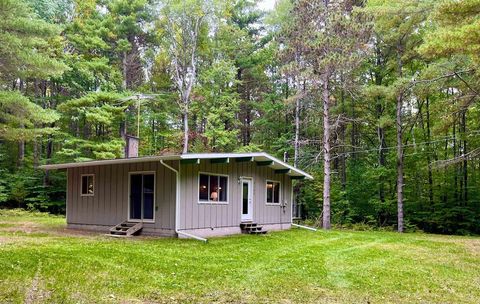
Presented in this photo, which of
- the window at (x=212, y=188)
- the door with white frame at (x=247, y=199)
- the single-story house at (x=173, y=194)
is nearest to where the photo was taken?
the single-story house at (x=173, y=194)

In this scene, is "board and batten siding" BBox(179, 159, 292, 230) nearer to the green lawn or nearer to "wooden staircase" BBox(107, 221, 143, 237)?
the green lawn

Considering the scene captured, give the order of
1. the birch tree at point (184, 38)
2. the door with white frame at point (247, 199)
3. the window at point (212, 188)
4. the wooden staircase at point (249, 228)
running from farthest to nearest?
the birch tree at point (184, 38) → the door with white frame at point (247, 199) → the wooden staircase at point (249, 228) → the window at point (212, 188)

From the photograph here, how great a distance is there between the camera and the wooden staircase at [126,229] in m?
11.0

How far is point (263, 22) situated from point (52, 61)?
13485mm

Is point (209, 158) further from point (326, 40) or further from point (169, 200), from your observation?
point (326, 40)

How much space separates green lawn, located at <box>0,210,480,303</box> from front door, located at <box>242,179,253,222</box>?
287 cm

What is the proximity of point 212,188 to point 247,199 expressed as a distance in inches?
74.4

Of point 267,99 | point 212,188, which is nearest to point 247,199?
point 212,188

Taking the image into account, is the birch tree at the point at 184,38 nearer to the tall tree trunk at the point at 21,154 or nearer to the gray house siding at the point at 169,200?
the gray house siding at the point at 169,200

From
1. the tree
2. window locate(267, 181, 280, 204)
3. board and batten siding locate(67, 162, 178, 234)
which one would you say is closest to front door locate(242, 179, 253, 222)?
window locate(267, 181, 280, 204)

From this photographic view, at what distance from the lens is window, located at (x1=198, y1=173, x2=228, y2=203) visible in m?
11.7

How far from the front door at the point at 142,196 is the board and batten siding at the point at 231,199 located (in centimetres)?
100

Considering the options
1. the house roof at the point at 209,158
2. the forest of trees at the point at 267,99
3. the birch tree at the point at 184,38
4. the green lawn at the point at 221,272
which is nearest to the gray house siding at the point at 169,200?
the house roof at the point at 209,158

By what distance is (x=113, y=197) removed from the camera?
12086 mm
